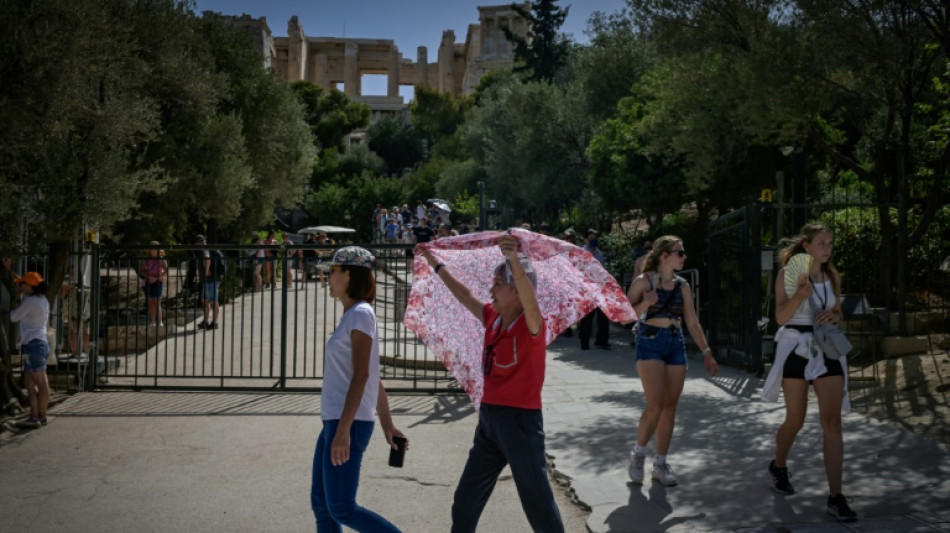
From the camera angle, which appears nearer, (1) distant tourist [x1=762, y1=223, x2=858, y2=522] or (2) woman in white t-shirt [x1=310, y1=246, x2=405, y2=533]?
(2) woman in white t-shirt [x1=310, y1=246, x2=405, y2=533]

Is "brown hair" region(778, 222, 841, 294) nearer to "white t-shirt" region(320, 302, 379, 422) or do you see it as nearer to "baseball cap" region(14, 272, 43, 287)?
"white t-shirt" region(320, 302, 379, 422)

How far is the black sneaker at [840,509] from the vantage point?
16.3 ft

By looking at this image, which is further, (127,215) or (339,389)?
(127,215)

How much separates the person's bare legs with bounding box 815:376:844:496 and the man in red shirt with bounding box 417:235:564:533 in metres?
2.02

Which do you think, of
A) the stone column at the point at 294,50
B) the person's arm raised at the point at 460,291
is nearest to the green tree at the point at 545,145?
the person's arm raised at the point at 460,291

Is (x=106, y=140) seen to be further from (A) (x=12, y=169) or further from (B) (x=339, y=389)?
(B) (x=339, y=389)

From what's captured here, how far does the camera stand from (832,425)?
16.8 ft

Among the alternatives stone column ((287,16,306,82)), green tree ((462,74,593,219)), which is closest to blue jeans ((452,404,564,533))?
green tree ((462,74,593,219))

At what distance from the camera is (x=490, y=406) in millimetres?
4012

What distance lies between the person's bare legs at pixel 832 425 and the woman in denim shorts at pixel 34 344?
22.8ft

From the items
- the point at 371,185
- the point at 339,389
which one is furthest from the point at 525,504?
the point at 371,185

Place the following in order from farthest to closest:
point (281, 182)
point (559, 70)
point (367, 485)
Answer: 1. point (559, 70)
2. point (281, 182)
3. point (367, 485)

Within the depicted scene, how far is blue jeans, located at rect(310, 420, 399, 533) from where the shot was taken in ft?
12.5

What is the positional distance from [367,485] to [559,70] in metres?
44.3
